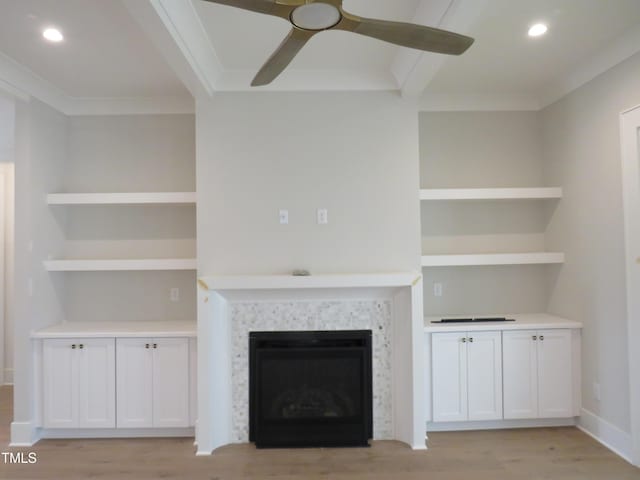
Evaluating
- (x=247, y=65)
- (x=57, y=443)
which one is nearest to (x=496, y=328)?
(x=247, y=65)

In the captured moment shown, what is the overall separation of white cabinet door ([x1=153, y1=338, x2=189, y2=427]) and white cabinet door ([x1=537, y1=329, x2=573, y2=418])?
2.75 metres

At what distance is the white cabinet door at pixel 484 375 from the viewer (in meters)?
2.94

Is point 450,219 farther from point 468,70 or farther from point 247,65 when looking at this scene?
point 247,65

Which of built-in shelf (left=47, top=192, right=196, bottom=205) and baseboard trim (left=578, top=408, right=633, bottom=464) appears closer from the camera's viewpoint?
baseboard trim (left=578, top=408, right=633, bottom=464)

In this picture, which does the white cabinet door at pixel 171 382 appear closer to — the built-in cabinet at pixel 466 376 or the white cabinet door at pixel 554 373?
the built-in cabinet at pixel 466 376

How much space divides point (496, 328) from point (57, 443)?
136 inches

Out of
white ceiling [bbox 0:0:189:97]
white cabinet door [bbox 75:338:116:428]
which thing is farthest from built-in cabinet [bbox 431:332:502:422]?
white ceiling [bbox 0:0:189:97]

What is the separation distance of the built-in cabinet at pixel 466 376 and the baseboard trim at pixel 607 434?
25.6 inches

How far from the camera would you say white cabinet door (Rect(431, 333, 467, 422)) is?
2.93 m

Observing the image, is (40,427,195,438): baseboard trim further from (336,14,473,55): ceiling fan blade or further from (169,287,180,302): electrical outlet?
(336,14,473,55): ceiling fan blade

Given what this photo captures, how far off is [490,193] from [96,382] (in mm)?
3430

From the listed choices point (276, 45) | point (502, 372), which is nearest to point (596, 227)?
point (502, 372)

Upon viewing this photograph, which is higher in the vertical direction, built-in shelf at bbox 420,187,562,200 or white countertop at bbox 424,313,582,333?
built-in shelf at bbox 420,187,562,200

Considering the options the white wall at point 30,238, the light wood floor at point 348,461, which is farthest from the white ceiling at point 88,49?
the light wood floor at point 348,461
